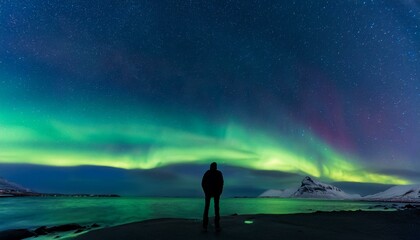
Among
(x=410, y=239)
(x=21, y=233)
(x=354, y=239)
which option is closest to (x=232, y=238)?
(x=354, y=239)

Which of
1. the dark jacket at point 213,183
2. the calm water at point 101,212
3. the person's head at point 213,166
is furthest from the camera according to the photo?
the calm water at point 101,212

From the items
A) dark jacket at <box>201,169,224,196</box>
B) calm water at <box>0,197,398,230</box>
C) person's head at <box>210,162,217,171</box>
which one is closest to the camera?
dark jacket at <box>201,169,224,196</box>

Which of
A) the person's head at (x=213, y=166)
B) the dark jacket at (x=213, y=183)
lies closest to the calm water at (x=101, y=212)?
the dark jacket at (x=213, y=183)

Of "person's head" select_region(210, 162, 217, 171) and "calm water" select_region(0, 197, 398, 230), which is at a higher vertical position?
"person's head" select_region(210, 162, 217, 171)

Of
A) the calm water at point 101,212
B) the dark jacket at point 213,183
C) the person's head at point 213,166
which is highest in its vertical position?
the person's head at point 213,166

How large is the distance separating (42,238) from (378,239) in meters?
17.7

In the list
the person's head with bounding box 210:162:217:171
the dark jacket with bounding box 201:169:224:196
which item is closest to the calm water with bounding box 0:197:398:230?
the dark jacket with bounding box 201:169:224:196

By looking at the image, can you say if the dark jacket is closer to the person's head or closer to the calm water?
the person's head

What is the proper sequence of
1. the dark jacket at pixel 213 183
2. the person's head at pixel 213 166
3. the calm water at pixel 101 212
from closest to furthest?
the dark jacket at pixel 213 183, the person's head at pixel 213 166, the calm water at pixel 101 212

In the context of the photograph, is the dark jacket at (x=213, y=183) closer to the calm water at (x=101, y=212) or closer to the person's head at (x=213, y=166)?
the person's head at (x=213, y=166)

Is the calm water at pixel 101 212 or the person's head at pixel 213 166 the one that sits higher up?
the person's head at pixel 213 166

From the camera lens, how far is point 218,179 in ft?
42.3

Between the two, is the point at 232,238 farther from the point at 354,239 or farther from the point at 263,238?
the point at 354,239

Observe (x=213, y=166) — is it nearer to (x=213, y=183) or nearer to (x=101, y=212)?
(x=213, y=183)
